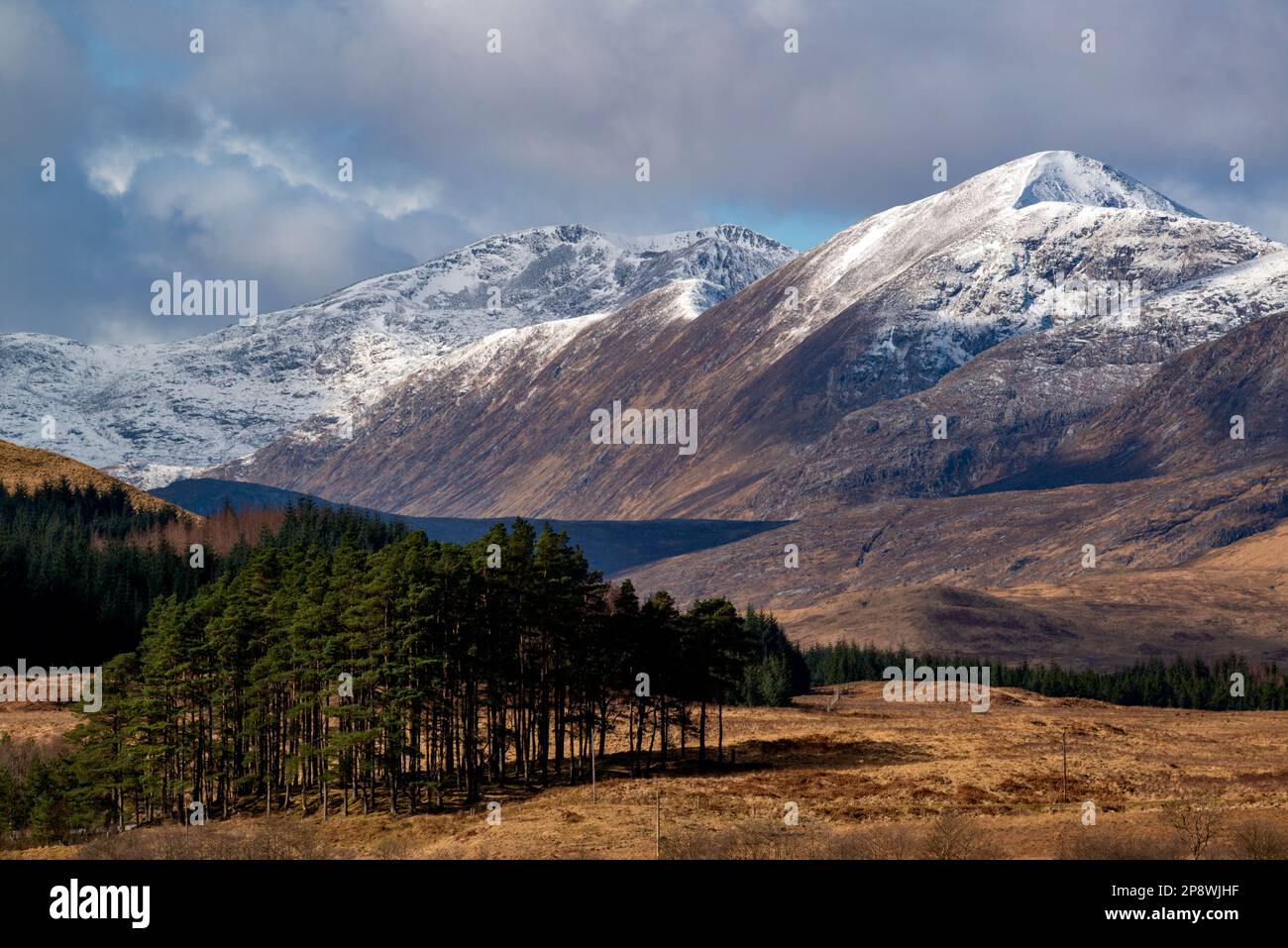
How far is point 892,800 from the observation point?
89.5 meters

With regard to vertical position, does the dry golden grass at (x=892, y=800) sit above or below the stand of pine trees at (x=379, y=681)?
below

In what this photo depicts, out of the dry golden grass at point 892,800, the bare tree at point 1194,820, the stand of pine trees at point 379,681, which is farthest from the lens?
the stand of pine trees at point 379,681

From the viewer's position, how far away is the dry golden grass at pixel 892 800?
64375 mm

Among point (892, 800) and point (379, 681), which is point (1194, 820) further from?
point (379, 681)

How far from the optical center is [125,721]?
9825 centimetres

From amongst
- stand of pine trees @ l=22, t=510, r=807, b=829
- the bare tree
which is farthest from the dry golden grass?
stand of pine trees @ l=22, t=510, r=807, b=829

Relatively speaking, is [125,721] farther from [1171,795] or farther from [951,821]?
[1171,795]

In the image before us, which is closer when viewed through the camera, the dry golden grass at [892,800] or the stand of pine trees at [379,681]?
the dry golden grass at [892,800]

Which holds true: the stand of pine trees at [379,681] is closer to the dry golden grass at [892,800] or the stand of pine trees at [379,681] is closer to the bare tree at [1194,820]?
the dry golden grass at [892,800]

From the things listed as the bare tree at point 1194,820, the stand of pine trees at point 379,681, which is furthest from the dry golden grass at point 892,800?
the stand of pine trees at point 379,681

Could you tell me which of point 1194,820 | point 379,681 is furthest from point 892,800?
point 379,681

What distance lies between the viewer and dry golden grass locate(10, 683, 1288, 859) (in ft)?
211

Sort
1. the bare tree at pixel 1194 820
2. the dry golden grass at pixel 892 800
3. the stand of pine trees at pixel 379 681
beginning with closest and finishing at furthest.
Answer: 1. the bare tree at pixel 1194 820
2. the dry golden grass at pixel 892 800
3. the stand of pine trees at pixel 379 681

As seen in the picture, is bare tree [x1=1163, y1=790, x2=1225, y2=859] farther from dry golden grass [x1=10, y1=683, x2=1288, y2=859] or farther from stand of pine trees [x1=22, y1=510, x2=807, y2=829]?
stand of pine trees [x1=22, y1=510, x2=807, y2=829]
